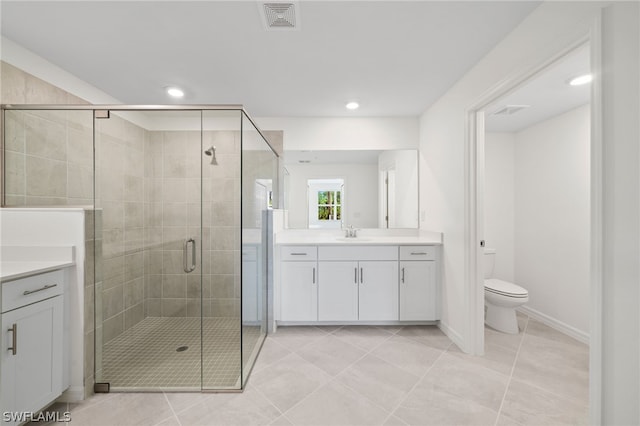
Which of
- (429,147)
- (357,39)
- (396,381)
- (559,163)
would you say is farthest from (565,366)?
(357,39)

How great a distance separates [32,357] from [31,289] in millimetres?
366

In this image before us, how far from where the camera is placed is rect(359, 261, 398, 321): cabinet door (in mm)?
2645

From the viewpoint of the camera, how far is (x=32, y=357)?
1384 mm

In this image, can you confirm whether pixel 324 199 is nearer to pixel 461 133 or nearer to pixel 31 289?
pixel 461 133

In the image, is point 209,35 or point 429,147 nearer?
point 209,35

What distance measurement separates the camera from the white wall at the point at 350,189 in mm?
3096

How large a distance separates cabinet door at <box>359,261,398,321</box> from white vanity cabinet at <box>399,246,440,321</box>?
0.27ft

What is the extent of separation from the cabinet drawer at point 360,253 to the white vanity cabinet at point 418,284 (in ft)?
0.40

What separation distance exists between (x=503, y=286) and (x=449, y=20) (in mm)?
2496

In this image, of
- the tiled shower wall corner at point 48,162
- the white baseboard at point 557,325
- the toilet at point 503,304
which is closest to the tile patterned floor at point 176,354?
the tiled shower wall corner at point 48,162

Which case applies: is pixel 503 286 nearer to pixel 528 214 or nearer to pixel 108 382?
pixel 528 214

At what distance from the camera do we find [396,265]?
2.65 m

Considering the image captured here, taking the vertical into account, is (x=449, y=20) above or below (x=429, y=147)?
above

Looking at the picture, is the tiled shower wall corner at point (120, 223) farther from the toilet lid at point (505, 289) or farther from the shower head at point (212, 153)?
the toilet lid at point (505, 289)
